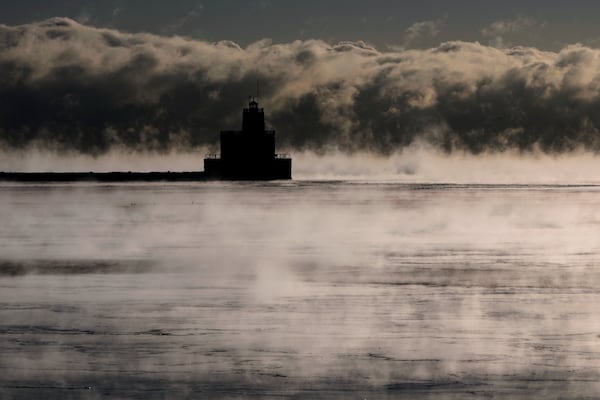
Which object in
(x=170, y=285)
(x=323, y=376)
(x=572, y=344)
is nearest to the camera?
(x=323, y=376)

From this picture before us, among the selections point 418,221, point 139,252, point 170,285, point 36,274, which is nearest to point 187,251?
point 139,252

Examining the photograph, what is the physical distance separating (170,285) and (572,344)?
11.8 m

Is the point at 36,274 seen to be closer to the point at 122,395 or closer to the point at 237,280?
the point at 237,280

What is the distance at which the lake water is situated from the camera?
15.1m

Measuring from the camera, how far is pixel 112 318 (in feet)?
67.7

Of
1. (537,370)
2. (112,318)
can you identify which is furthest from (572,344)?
(112,318)

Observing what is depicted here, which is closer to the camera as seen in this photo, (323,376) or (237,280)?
(323,376)

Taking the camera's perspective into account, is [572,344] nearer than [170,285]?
Yes

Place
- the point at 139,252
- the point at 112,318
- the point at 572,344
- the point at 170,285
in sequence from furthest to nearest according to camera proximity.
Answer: the point at 139,252 < the point at 170,285 < the point at 112,318 < the point at 572,344

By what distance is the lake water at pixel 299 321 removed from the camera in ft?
49.4

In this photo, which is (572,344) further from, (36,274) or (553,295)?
(36,274)

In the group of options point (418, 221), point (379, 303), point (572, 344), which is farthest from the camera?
point (418, 221)

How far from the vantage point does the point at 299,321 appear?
808 inches

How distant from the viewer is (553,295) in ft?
82.1
